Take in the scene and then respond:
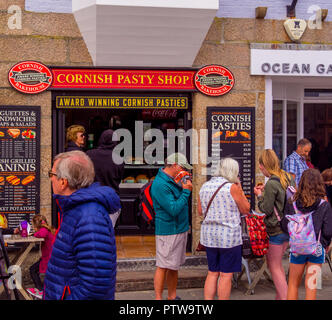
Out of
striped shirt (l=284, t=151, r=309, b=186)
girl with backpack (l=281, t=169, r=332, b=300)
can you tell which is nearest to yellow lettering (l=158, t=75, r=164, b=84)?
striped shirt (l=284, t=151, r=309, b=186)

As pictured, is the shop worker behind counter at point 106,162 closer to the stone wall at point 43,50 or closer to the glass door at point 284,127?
the stone wall at point 43,50

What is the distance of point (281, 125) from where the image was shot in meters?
8.78

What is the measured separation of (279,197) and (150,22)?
3076mm

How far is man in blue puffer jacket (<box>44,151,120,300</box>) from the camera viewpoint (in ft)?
9.74

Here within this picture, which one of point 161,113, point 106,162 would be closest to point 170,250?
point 106,162

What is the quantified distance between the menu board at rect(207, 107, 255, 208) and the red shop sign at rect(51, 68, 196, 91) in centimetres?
59

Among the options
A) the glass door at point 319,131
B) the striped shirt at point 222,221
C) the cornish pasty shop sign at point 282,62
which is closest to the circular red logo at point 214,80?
the cornish pasty shop sign at point 282,62

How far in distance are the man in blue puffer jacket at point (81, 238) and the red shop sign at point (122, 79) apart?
14.6ft

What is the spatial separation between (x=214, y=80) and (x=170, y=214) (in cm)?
288

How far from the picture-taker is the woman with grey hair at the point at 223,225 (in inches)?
208

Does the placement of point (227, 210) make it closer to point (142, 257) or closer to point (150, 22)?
point (142, 257)

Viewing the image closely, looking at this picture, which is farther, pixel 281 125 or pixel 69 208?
pixel 281 125

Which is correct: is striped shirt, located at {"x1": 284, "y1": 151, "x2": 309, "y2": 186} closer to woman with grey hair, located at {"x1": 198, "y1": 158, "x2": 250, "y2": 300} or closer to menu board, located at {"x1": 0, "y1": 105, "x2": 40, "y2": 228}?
woman with grey hair, located at {"x1": 198, "y1": 158, "x2": 250, "y2": 300}
